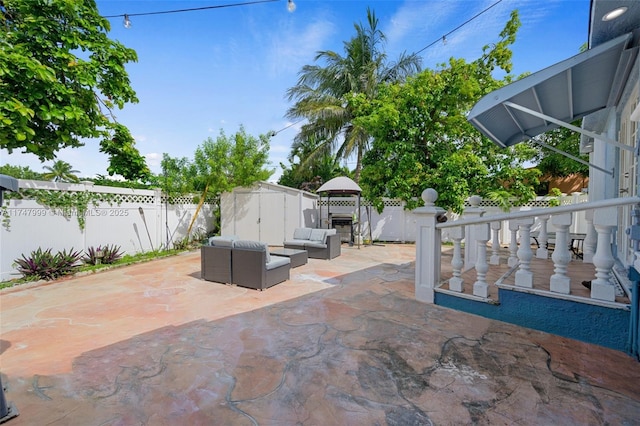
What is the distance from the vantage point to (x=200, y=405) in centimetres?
193

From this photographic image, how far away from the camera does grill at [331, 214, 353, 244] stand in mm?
11102

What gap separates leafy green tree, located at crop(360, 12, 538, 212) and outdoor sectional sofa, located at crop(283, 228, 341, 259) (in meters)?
2.99

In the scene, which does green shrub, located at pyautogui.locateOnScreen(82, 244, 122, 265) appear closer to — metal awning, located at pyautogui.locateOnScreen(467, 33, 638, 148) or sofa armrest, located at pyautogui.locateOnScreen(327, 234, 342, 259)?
sofa armrest, located at pyautogui.locateOnScreen(327, 234, 342, 259)

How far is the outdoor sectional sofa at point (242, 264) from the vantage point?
189 inches

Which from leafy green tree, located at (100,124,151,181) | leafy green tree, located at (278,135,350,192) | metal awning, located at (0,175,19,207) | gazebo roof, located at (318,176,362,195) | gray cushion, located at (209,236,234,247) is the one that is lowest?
gray cushion, located at (209,236,234,247)

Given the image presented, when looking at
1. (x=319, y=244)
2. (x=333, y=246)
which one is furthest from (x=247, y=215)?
(x=333, y=246)

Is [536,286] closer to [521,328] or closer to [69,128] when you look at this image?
[521,328]

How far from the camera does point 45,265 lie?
547 centimetres

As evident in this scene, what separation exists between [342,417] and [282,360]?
0.86m

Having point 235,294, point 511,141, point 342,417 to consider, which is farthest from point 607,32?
point 235,294

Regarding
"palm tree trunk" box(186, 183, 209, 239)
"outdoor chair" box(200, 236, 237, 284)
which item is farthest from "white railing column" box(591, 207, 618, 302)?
"palm tree trunk" box(186, 183, 209, 239)

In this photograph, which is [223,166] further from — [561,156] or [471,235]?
[561,156]

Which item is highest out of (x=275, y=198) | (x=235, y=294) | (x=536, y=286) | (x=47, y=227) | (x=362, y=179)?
(x=362, y=179)

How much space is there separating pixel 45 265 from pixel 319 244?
5885 mm
